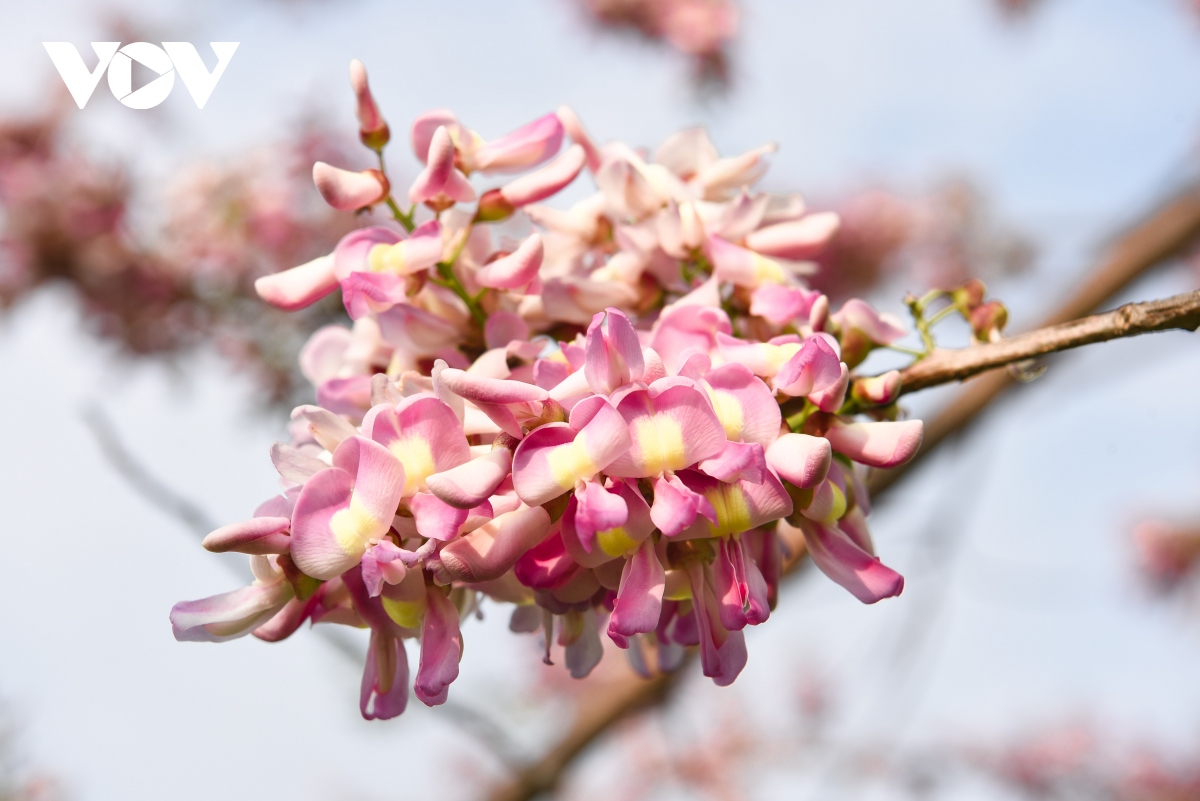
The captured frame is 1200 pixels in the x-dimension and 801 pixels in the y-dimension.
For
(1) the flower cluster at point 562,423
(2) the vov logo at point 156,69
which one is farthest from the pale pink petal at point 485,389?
(2) the vov logo at point 156,69

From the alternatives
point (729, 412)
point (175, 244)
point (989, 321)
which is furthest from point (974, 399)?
point (175, 244)

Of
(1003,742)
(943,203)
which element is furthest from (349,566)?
(1003,742)

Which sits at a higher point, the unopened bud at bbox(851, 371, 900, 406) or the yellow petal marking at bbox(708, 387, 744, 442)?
the yellow petal marking at bbox(708, 387, 744, 442)

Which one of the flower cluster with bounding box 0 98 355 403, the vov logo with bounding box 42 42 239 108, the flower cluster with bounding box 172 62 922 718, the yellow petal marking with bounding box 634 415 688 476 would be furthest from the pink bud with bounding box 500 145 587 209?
the flower cluster with bounding box 0 98 355 403

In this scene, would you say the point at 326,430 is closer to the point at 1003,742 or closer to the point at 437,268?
the point at 437,268

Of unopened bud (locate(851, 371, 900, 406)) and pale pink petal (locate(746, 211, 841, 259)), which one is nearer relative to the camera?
unopened bud (locate(851, 371, 900, 406))

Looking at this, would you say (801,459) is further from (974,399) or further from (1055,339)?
(974,399)

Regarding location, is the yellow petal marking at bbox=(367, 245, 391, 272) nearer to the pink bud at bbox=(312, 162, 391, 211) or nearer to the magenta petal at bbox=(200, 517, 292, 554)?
the pink bud at bbox=(312, 162, 391, 211)
